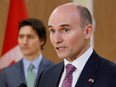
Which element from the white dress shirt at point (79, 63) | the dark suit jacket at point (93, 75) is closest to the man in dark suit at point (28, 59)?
the dark suit jacket at point (93, 75)

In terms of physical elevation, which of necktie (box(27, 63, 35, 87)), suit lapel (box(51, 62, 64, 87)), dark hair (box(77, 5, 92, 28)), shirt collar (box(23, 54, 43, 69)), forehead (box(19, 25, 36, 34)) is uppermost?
dark hair (box(77, 5, 92, 28))

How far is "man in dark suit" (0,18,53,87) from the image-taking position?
2584 mm

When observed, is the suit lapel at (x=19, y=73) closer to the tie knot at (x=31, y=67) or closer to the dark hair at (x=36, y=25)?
the tie knot at (x=31, y=67)

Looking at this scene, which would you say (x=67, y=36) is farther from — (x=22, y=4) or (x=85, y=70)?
(x=22, y=4)

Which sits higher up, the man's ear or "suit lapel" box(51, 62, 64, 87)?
the man's ear

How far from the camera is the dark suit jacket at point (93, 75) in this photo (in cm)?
142

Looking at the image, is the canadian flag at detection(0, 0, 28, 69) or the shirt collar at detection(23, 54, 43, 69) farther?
the canadian flag at detection(0, 0, 28, 69)

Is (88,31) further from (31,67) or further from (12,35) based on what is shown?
(12,35)

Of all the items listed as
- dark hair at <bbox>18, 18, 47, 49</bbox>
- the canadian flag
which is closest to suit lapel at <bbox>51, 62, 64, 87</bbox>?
dark hair at <bbox>18, 18, 47, 49</bbox>

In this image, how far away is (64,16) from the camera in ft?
4.81

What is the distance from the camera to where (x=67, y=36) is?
145 centimetres

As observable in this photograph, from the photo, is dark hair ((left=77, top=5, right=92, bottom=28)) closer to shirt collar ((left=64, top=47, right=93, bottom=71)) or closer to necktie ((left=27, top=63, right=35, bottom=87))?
shirt collar ((left=64, top=47, right=93, bottom=71))

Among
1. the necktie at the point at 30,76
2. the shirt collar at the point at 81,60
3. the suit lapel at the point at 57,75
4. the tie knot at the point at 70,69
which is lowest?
the necktie at the point at 30,76

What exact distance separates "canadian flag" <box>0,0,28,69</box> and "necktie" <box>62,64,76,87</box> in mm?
1896
